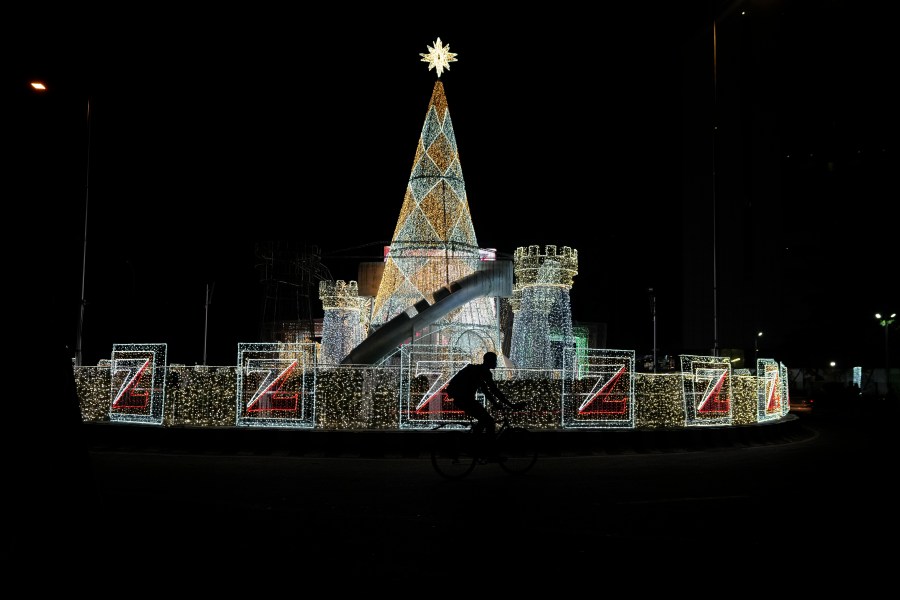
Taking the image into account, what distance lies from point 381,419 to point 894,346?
1477 inches

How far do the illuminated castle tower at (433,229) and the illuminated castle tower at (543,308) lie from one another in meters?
1.54

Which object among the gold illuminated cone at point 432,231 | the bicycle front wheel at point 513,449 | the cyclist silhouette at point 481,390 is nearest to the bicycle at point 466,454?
the bicycle front wheel at point 513,449

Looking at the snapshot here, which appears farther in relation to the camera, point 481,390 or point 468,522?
point 481,390

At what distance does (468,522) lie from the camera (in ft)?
26.0

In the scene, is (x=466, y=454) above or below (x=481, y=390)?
below

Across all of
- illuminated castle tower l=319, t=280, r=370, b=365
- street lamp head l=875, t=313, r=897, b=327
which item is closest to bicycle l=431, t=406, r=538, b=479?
illuminated castle tower l=319, t=280, r=370, b=365

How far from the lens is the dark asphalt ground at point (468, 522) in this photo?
18.0 ft

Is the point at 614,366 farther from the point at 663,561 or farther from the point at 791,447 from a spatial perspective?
the point at 663,561

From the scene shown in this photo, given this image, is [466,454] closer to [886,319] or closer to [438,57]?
[438,57]

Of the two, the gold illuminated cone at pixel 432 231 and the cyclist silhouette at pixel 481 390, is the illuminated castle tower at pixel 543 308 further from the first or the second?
the cyclist silhouette at pixel 481 390

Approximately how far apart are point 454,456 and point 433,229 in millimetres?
14403

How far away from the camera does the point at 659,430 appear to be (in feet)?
52.6

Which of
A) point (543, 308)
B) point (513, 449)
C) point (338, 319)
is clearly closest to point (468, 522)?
point (513, 449)

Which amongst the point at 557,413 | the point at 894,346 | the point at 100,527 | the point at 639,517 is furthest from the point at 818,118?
the point at 894,346
